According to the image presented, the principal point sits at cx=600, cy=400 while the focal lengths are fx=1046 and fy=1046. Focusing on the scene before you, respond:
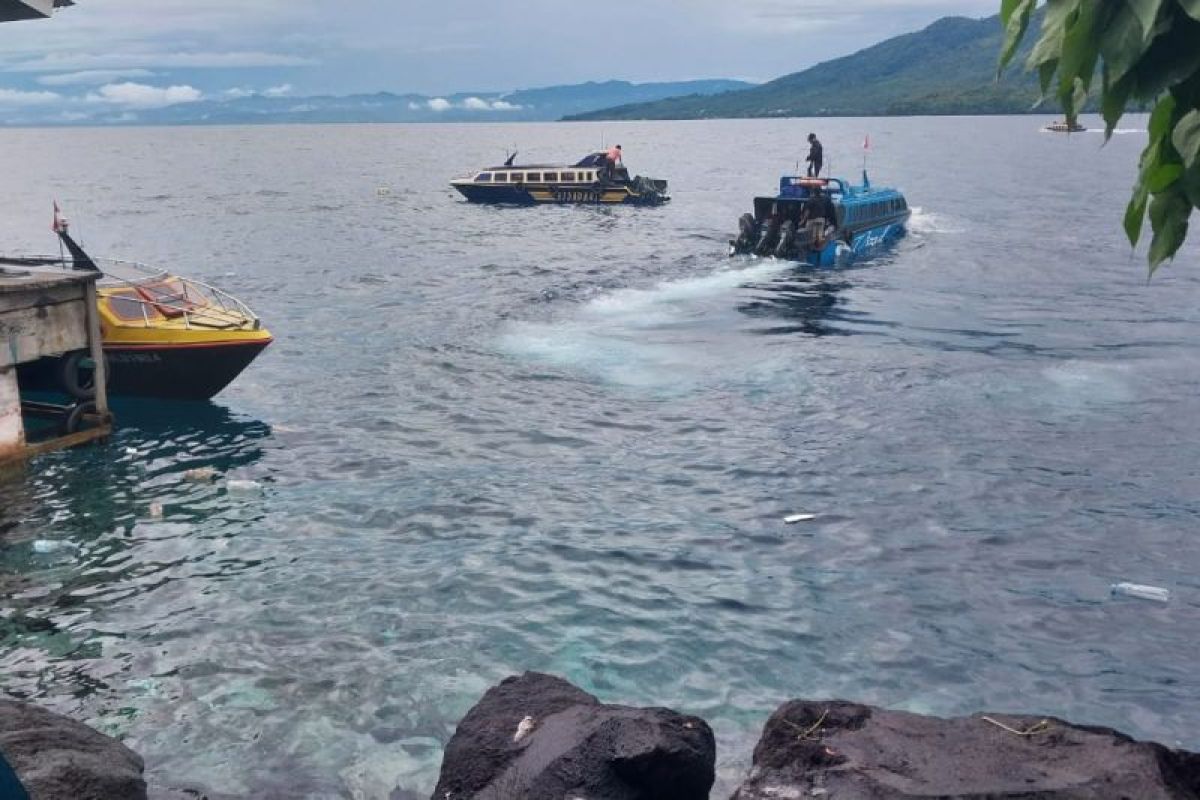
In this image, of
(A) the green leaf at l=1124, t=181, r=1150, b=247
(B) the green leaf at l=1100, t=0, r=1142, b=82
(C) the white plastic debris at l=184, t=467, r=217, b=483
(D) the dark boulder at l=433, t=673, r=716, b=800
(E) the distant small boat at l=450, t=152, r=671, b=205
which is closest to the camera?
(B) the green leaf at l=1100, t=0, r=1142, b=82

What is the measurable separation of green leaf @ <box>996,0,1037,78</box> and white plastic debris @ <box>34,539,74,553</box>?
49.9ft

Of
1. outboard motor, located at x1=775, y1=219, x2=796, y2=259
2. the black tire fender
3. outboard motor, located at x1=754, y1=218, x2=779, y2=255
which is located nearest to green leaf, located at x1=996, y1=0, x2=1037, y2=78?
the black tire fender

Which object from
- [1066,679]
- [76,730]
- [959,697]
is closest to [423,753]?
[76,730]

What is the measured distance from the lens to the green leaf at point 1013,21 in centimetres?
372

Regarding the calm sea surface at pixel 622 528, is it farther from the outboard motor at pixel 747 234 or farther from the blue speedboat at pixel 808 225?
the outboard motor at pixel 747 234

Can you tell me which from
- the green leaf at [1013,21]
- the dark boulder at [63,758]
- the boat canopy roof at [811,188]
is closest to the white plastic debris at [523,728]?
the dark boulder at [63,758]

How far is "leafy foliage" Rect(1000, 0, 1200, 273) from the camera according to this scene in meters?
3.50

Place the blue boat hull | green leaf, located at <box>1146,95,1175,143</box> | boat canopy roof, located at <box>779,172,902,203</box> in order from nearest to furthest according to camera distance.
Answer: green leaf, located at <box>1146,95,1175,143</box>, the blue boat hull, boat canopy roof, located at <box>779,172,902,203</box>

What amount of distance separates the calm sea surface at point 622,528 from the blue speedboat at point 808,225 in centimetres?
689

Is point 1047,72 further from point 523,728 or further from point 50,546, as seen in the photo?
point 50,546

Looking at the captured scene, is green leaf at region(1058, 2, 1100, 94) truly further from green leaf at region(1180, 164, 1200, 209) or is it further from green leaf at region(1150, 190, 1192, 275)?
green leaf at region(1150, 190, 1192, 275)

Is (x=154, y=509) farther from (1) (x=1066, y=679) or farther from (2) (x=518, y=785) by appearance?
(1) (x=1066, y=679)

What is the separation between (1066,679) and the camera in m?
11.9

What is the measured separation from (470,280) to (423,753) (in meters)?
32.5
